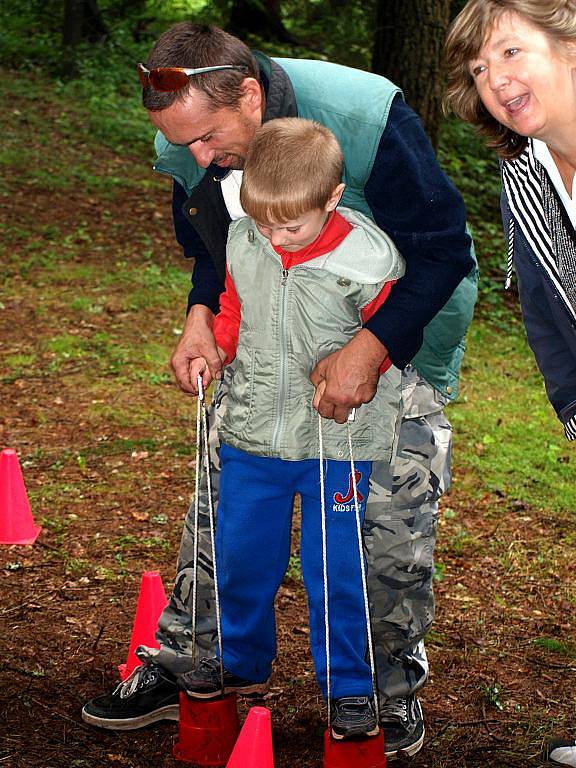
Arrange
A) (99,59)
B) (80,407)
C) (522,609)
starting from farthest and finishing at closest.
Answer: (99,59)
(80,407)
(522,609)

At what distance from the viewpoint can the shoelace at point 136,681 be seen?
11.8 feet

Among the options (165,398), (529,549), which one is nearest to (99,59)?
(165,398)

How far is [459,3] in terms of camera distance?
12.5 meters

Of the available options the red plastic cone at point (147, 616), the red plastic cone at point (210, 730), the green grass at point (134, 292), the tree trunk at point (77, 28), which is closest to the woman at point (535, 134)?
the red plastic cone at point (210, 730)

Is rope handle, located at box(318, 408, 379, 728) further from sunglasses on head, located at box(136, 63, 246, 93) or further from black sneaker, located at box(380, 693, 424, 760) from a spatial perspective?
sunglasses on head, located at box(136, 63, 246, 93)

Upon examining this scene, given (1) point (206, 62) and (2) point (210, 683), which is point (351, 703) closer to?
(2) point (210, 683)

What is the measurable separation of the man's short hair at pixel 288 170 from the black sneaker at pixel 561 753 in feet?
6.42

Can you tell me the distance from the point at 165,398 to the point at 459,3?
7744mm

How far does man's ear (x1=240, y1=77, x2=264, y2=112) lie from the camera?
287 centimetres

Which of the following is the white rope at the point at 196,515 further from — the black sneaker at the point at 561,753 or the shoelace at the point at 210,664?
the black sneaker at the point at 561,753

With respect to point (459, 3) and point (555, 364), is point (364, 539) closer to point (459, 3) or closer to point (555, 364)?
point (555, 364)

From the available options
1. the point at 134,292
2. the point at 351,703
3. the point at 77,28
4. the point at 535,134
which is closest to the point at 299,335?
the point at 535,134

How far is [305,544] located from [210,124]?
127 cm

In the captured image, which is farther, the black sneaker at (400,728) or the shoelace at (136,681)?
the shoelace at (136,681)
